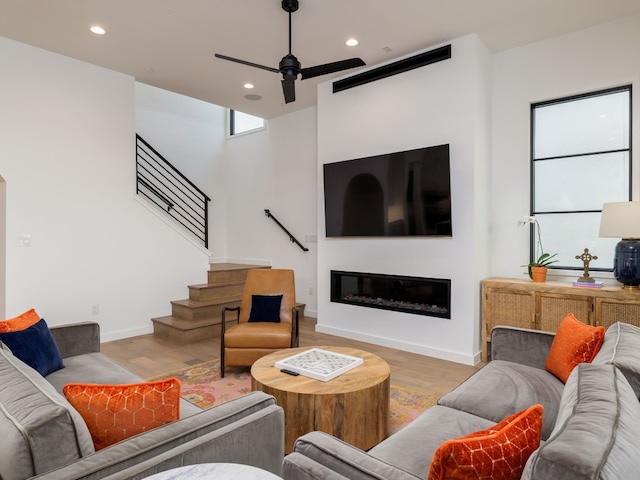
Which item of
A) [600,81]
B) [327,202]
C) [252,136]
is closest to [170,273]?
[327,202]

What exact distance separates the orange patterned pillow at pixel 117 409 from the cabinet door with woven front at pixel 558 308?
359 centimetres

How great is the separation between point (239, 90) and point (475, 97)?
3.15 m

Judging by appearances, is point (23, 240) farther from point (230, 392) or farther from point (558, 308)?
point (558, 308)

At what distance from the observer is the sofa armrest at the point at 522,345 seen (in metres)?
2.62

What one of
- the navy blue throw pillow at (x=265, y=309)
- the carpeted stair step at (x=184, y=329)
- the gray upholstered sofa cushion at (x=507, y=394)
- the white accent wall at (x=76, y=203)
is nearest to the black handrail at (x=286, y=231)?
the white accent wall at (x=76, y=203)

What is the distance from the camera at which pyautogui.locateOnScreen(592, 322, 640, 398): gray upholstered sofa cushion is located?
1.63m

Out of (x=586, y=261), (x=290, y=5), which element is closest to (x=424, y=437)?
(x=586, y=261)

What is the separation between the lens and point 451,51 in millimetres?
4102

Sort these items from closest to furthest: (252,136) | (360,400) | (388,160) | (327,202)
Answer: (360,400) → (388,160) → (327,202) → (252,136)

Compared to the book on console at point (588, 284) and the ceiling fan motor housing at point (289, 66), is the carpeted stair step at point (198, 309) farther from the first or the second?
the book on console at point (588, 284)

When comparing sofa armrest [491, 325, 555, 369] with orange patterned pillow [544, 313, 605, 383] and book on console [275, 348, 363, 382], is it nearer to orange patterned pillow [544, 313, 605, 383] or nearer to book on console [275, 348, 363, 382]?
orange patterned pillow [544, 313, 605, 383]

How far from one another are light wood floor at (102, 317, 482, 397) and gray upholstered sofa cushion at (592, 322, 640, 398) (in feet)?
4.89

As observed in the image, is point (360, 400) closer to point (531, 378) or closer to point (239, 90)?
point (531, 378)

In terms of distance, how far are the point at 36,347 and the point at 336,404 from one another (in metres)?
1.84
